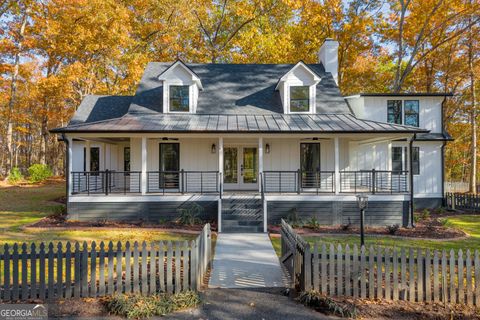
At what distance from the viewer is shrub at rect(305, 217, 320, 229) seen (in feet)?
36.9

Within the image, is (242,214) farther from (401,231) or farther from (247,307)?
(247,307)

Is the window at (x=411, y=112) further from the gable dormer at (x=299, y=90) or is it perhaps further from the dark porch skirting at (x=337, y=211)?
the dark porch skirting at (x=337, y=211)

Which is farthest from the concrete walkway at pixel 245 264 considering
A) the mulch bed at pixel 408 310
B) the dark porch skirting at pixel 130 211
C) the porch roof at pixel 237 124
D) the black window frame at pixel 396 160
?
the black window frame at pixel 396 160

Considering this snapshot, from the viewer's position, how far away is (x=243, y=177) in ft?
49.5

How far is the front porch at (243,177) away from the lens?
11961mm

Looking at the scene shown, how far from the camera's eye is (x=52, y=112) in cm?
3155

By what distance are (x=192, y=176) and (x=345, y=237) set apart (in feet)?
25.0

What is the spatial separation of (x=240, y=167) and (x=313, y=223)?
5.13 m

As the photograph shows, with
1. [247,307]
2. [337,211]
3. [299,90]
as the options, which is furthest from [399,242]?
[299,90]

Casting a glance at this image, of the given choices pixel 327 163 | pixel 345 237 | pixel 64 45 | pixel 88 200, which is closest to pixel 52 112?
pixel 64 45

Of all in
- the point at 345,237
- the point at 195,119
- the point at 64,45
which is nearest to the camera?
the point at 345,237

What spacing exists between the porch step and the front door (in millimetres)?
2700

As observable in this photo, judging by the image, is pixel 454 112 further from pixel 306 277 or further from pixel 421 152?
pixel 306 277

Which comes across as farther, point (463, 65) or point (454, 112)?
point (454, 112)
